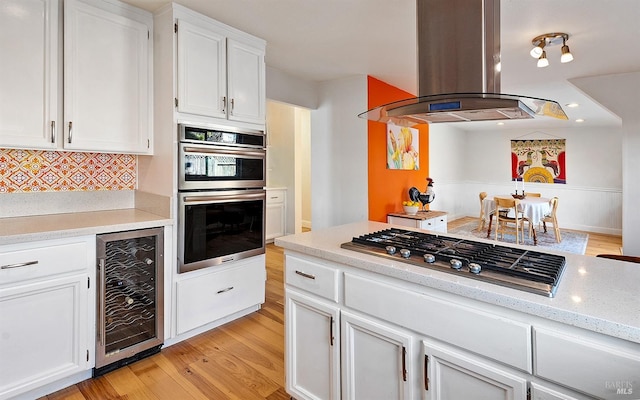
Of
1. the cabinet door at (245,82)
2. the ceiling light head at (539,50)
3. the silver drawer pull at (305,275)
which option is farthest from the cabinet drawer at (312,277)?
the ceiling light head at (539,50)

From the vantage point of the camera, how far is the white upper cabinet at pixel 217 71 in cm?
237

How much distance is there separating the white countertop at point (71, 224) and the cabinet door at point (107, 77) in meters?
0.46

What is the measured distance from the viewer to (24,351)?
1788mm

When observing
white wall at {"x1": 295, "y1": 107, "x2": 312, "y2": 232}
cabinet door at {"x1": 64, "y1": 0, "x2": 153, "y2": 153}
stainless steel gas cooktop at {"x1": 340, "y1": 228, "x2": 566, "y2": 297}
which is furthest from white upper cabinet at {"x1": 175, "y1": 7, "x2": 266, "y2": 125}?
white wall at {"x1": 295, "y1": 107, "x2": 312, "y2": 232}

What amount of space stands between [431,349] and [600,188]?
8084mm

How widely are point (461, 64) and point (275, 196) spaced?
4.60 m

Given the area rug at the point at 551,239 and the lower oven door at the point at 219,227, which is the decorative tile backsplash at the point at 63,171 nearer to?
the lower oven door at the point at 219,227

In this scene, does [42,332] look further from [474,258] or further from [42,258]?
[474,258]

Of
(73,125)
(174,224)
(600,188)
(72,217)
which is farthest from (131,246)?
(600,188)

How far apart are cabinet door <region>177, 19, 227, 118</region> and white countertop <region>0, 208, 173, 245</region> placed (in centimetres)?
80

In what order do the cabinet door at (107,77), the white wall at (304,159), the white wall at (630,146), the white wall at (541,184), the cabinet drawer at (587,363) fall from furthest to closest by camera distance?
the white wall at (541,184) < the white wall at (304,159) < the white wall at (630,146) < the cabinet door at (107,77) < the cabinet drawer at (587,363)

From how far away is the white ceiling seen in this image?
2.29 metres

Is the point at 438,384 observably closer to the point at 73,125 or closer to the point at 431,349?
the point at 431,349

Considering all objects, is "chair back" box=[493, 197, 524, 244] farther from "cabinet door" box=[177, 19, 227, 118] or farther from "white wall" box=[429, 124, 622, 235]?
"cabinet door" box=[177, 19, 227, 118]
